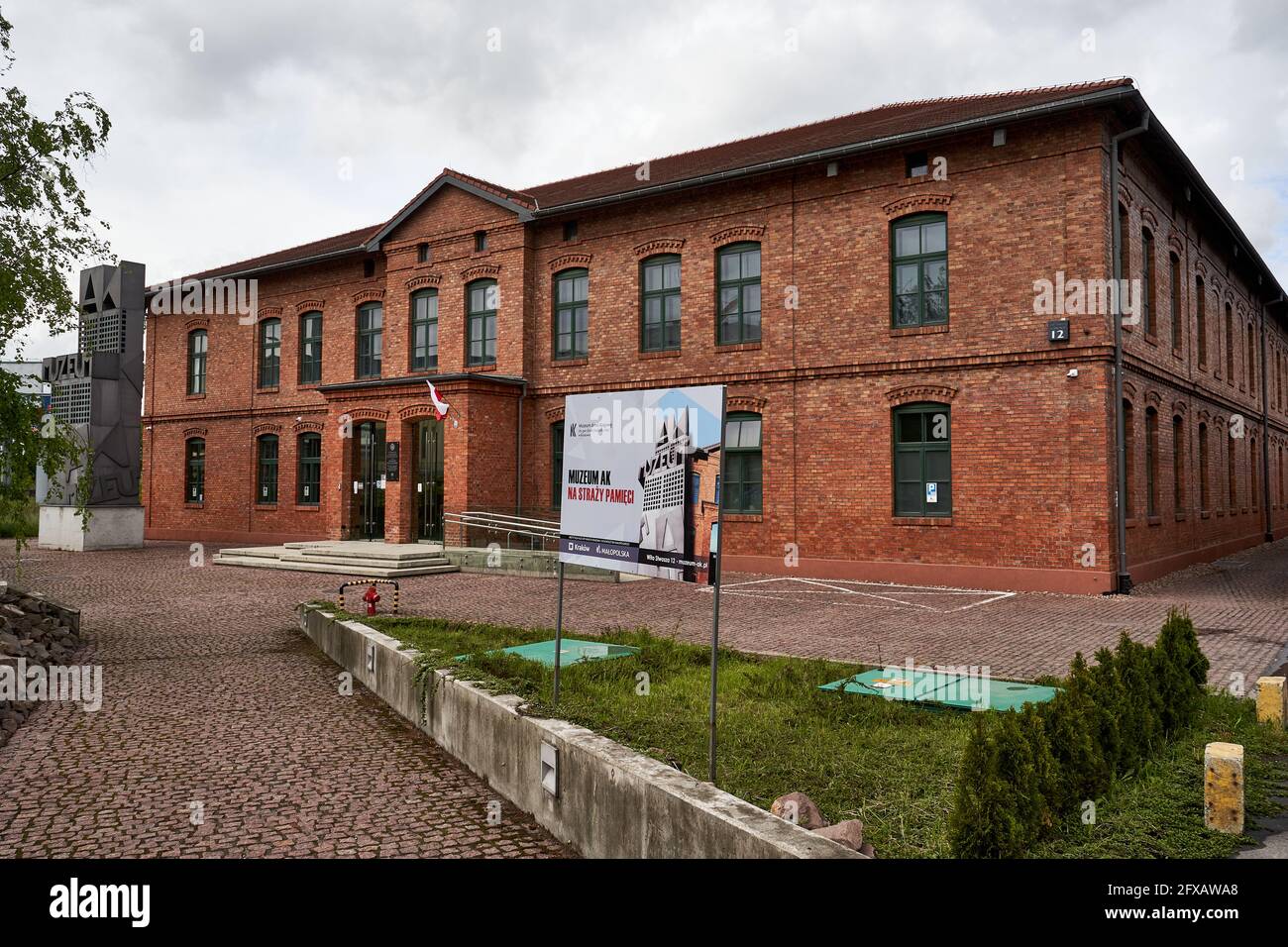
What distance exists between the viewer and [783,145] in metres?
20.2

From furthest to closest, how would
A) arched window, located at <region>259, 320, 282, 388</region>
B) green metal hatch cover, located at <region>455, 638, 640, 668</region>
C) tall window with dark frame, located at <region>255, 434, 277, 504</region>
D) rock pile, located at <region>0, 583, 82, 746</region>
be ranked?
arched window, located at <region>259, 320, 282, 388</region> → tall window with dark frame, located at <region>255, 434, 277, 504</region> → green metal hatch cover, located at <region>455, 638, 640, 668</region> → rock pile, located at <region>0, 583, 82, 746</region>

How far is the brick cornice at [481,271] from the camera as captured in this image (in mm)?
22250

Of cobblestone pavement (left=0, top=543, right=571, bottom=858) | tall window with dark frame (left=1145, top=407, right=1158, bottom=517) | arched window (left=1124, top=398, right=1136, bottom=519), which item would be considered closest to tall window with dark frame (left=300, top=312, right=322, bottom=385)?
cobblestone pavement (left=0, top=543, right=571, bottom=858)

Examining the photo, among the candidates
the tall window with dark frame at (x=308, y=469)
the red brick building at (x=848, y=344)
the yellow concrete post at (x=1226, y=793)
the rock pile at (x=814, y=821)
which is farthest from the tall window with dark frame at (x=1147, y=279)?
the tall window with dark frame at (x=308, y=469)

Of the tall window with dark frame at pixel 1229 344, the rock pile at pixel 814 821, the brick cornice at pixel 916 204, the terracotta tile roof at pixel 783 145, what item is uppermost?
the terracotta tile roof at pixel 783 145

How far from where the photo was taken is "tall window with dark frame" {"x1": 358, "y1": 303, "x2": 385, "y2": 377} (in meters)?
25.1

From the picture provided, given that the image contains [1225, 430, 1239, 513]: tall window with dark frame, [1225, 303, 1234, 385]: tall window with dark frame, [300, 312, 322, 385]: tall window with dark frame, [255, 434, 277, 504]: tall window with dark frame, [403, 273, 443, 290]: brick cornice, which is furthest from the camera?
[255, 434, 277, 504]: tall window with dark frame

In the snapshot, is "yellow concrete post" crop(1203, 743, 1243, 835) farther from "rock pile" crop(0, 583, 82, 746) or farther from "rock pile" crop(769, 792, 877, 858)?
"rock pile" crop(0, 583, 82, 746)

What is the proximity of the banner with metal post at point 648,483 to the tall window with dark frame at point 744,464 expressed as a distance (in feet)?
42.1

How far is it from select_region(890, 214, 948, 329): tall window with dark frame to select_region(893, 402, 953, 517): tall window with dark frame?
1705mm

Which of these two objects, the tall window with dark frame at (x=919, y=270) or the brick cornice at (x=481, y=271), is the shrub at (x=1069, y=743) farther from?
the brick cornice at (x=481, y=271)

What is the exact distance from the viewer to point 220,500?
1109 inches

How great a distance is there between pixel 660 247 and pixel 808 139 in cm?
407

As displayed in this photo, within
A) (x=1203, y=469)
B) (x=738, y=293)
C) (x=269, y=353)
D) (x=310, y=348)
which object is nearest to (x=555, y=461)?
(x=738, y=293)
